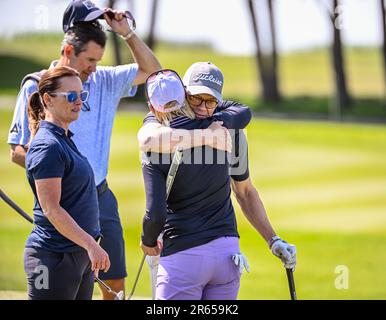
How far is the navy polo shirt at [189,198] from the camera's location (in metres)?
4.18

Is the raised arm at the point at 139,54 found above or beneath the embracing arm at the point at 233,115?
above

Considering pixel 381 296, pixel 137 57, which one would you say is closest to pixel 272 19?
pixel 381 296

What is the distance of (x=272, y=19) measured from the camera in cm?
→ 3844

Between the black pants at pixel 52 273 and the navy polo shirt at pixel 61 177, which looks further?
the black pants at pixel 52 273

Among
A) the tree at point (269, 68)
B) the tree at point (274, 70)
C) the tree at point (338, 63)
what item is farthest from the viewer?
the tree at point (274, 70)

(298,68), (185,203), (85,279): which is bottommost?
(85,279)

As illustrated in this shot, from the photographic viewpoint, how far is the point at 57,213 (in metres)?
4.21

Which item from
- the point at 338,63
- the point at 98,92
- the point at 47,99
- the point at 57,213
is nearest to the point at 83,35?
the point at 98,92

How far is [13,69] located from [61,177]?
42.5 metres

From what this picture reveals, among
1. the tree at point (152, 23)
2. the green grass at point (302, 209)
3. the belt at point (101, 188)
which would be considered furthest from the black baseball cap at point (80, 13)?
the tree at point (152, 23)

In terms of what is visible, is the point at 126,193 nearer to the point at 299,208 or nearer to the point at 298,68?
the point at 299,208

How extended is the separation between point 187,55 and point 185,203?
43.0m

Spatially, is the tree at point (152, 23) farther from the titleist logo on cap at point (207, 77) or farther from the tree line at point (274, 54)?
the titleist logo on cap at point (207, 77)

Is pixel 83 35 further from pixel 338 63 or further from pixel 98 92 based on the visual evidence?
pixel 338 63
